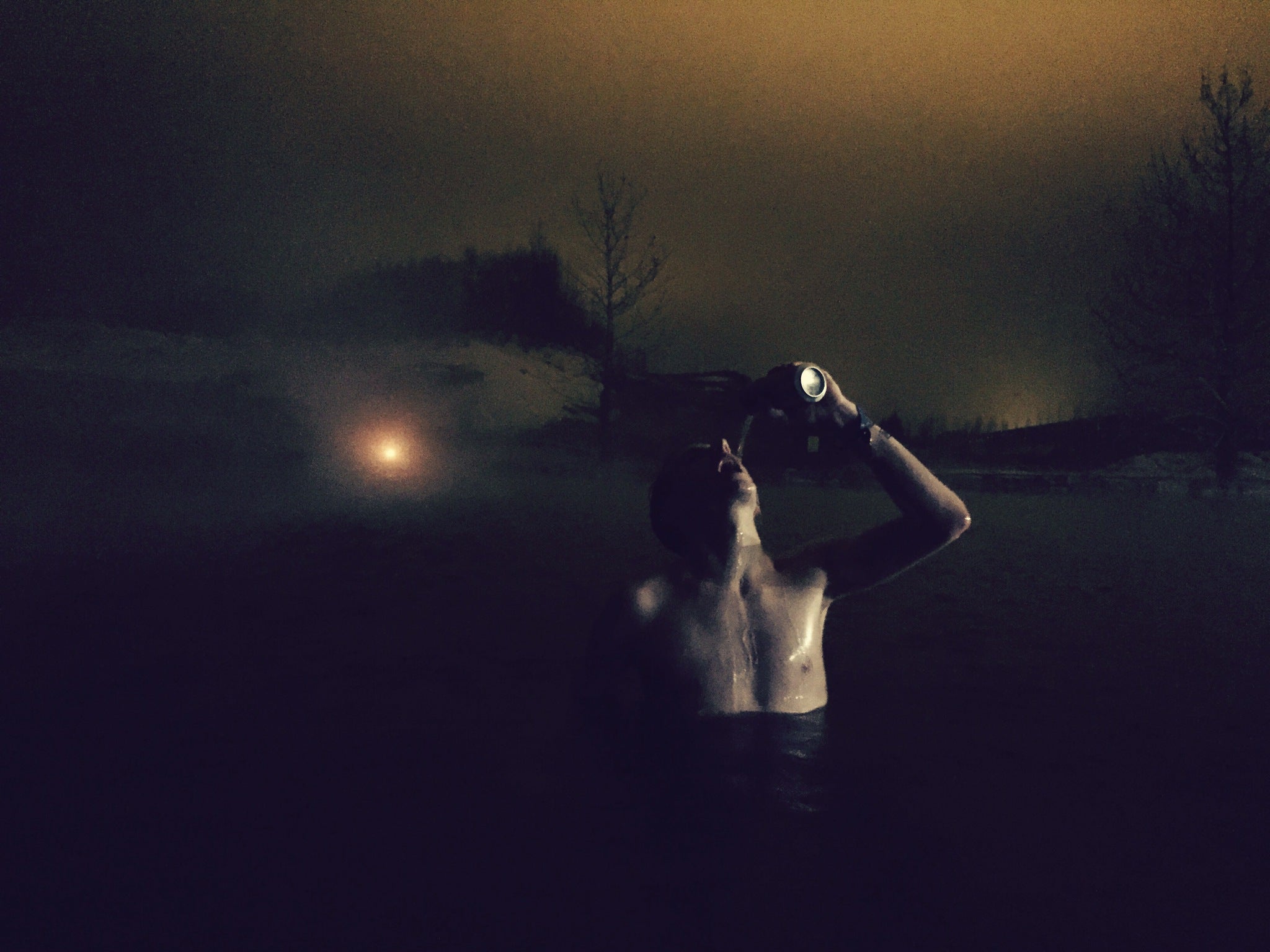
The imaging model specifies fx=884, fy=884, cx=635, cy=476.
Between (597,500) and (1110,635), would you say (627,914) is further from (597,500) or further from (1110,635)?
(597,500)

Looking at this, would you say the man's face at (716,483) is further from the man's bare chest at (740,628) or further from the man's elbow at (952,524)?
the man's elbow at (952,524)

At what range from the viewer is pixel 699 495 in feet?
10.5

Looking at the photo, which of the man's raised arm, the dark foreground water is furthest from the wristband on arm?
the dark foreground water

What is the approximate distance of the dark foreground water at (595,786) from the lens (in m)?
2.42

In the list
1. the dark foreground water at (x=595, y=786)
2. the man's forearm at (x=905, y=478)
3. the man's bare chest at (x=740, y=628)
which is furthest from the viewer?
the man's bare chest at (x=740, y=628)

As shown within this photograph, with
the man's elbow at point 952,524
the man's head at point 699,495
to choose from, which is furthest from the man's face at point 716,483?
the man's elbow at point 952,524

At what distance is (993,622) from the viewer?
611 cm

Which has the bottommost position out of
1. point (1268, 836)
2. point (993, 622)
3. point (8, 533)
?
point (1268, 836)

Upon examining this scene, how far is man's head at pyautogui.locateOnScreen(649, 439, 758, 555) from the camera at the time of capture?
313 centimetres

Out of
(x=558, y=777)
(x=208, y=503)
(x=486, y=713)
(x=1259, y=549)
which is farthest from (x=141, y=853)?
(x=208, y=503)

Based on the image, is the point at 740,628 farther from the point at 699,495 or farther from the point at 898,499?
the point at 898,499

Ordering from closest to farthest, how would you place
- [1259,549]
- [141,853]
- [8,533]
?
[141,853] < [1259,549] < [8,533]

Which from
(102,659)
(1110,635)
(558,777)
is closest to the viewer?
(558,777)

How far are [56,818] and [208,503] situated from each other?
13.1m
